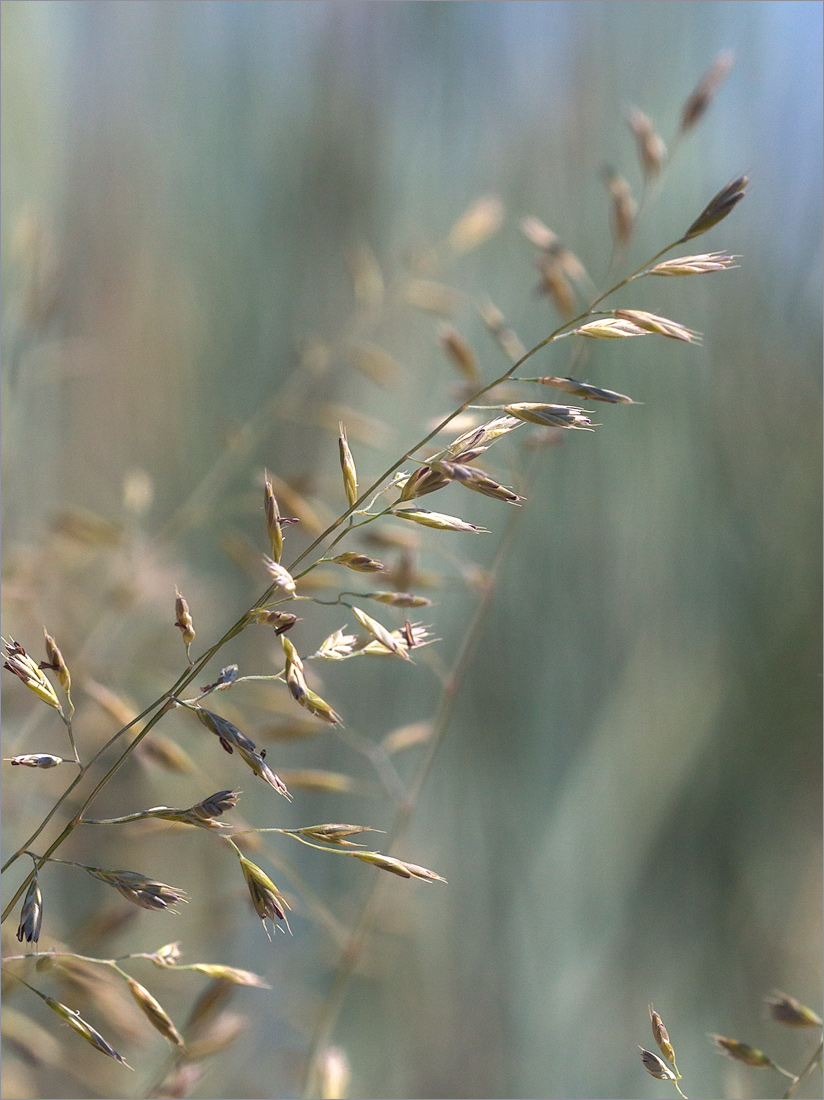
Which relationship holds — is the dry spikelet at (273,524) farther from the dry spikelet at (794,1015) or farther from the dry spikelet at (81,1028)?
the dry spikelet at (794,1015)

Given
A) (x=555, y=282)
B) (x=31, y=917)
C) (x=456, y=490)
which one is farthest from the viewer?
(x=456, y=490)

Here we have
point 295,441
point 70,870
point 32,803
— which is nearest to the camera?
point 32,803

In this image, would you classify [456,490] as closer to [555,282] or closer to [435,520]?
[555,282]

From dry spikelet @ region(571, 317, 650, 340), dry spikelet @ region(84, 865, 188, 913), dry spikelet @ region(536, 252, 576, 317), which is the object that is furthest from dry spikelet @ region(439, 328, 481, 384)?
dry spikelet @ region(84, 865, 188, 913)

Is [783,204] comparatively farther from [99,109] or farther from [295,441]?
[99,109]

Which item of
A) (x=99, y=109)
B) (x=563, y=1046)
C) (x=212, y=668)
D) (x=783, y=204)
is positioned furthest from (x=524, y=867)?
(x=99, y=109)

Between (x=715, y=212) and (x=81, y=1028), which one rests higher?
(x=715, y=212)

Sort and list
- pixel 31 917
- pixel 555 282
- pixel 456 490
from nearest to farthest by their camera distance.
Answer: pixel 31 917 < pixel 555 282 < pixel 456 490

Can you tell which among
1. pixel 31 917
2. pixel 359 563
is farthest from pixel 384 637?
pixel 31 917

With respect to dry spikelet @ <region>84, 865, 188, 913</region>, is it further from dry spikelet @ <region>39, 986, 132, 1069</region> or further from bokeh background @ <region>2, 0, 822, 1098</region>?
bokeh background @ <region>2, 0, 822, 1098</region>
